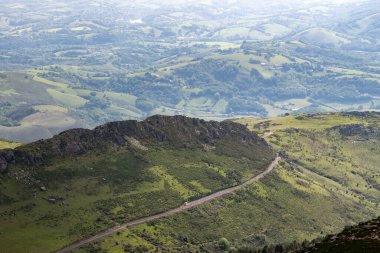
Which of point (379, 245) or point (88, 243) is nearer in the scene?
point (379, 245)

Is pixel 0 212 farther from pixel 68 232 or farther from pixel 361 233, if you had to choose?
pixel 361 233

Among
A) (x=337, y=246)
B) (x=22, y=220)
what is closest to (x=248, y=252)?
(x=337, y=246)

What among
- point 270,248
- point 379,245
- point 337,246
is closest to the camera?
point 379,245

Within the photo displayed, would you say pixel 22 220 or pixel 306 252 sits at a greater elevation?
pixel 306 252

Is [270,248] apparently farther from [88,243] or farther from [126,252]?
[88,243]

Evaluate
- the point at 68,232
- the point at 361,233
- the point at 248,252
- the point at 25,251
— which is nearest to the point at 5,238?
the point at 25,251

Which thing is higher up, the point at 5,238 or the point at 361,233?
the point at 361,233

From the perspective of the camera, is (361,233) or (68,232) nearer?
(361,233)

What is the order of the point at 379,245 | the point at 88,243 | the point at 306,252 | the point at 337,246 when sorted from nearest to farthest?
the point at 379,245 < the point at 337,246 < the point at 306,252 < the point at 88,243

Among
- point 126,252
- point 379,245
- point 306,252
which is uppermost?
point 379,245
